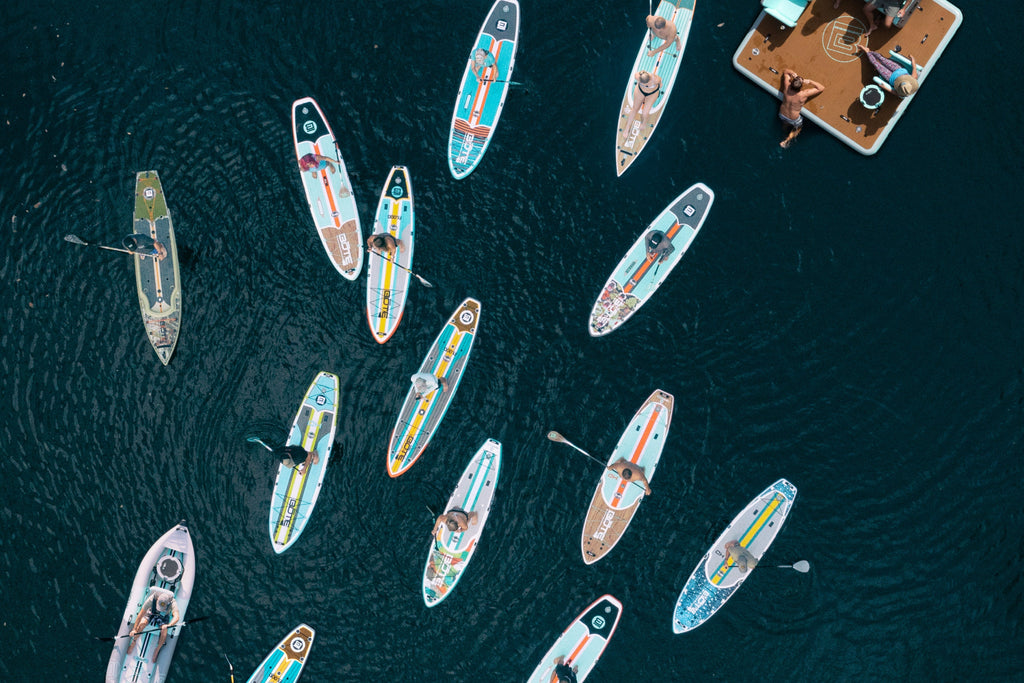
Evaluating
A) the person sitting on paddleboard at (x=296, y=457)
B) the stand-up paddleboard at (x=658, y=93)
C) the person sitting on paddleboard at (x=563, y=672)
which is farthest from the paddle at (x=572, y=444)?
the stand-up paddleboard at (x=658, y=93)


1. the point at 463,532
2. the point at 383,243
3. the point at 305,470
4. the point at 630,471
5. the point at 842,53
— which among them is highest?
the point at 842,53

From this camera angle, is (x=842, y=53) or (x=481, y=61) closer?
(x=842, y=53)

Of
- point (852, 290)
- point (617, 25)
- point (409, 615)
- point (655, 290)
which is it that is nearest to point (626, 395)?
point (655, 290)

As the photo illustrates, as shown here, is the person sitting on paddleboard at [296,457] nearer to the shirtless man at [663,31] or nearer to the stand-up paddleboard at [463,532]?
the stand-up paddleboard at [463,532]

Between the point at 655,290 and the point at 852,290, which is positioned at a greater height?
the point at 852,290

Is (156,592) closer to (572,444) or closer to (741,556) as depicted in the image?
(572,444)

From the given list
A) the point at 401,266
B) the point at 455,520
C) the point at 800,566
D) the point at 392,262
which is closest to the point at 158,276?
the point at 392,262

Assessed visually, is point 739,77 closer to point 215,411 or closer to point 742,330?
point 742,330
